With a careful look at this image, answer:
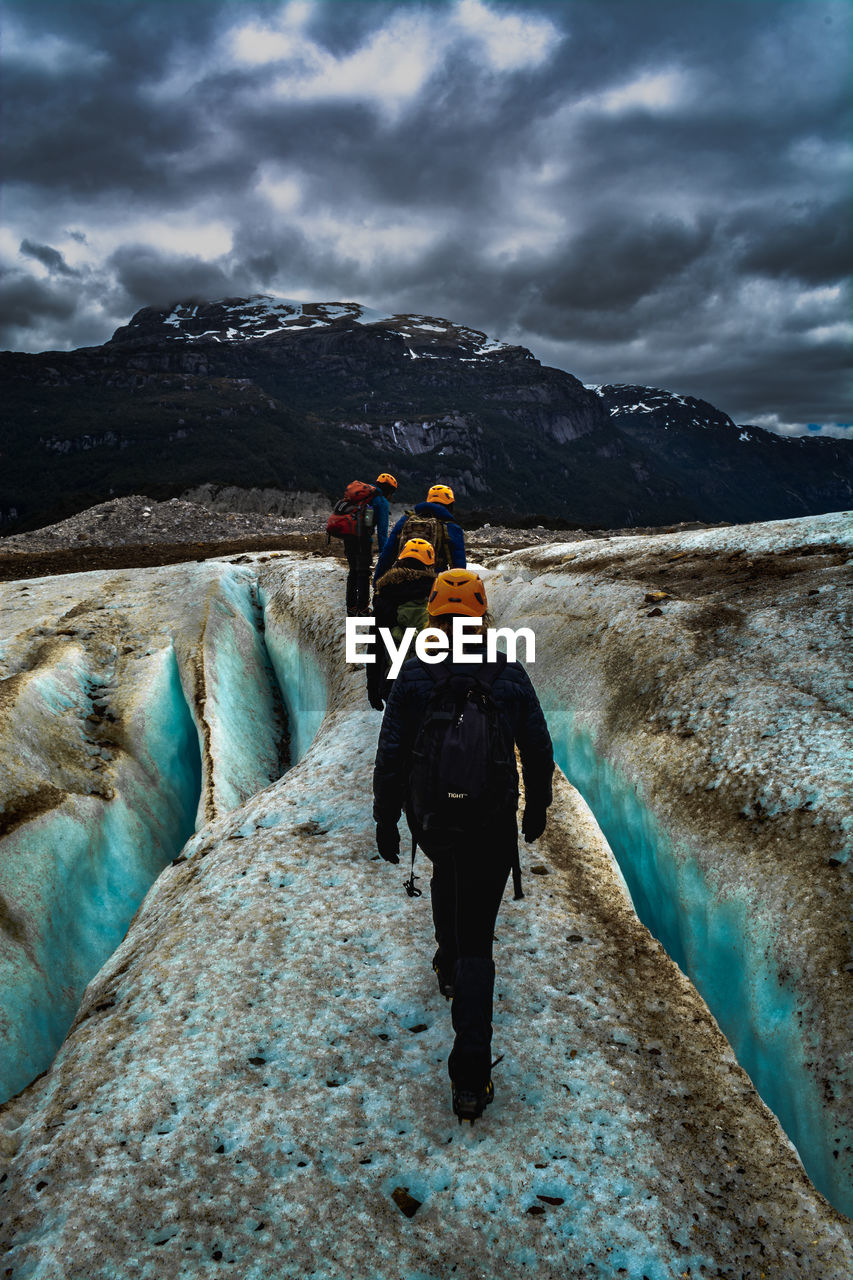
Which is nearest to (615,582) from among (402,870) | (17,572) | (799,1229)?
(402,870)

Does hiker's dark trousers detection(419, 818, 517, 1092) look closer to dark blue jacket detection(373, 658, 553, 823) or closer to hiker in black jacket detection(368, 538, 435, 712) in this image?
dark blue jacket detection(373, 658, 553, 823)

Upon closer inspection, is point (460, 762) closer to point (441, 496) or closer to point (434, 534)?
point (434, 534)

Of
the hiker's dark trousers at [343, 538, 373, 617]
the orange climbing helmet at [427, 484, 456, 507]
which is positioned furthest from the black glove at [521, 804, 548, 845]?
the hiker's dark trousers at [343, 538, 373, 617]

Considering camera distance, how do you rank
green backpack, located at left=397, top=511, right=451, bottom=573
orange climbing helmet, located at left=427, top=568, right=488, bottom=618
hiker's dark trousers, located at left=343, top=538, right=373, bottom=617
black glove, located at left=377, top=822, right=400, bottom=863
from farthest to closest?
hiker's dark trousers, located at left=343, top=538, right=373, bottom=617
green backpack, located at left=397, top=511, right=451, bottom=573
black glove, located at left=377, top=822, right=400, bottom=863
orange climbing helmet, located at left=427, top=568, right=488, bottom=618

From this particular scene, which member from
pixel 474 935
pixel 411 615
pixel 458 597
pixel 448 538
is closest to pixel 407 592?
pixel 411 615

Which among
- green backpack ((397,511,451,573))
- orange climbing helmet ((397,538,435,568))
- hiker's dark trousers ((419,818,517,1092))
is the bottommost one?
hiker's dark trousers ((419,818,517,1092))

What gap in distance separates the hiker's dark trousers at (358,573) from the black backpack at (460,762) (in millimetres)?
9641

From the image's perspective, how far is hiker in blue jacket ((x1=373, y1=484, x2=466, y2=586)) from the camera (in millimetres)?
11250

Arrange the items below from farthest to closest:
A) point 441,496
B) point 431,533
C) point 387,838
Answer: point 441,496, point 431,533, point 387,838

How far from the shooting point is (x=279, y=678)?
18.5m

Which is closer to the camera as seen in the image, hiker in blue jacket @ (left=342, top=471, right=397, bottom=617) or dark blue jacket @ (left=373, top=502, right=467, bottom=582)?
dark blue jacket @ (left=373, top=502, right=467, bottom=582)

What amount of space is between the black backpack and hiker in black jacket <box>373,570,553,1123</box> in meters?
0.04

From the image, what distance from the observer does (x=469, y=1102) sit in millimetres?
4484

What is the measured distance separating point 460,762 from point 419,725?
1.81 ft
